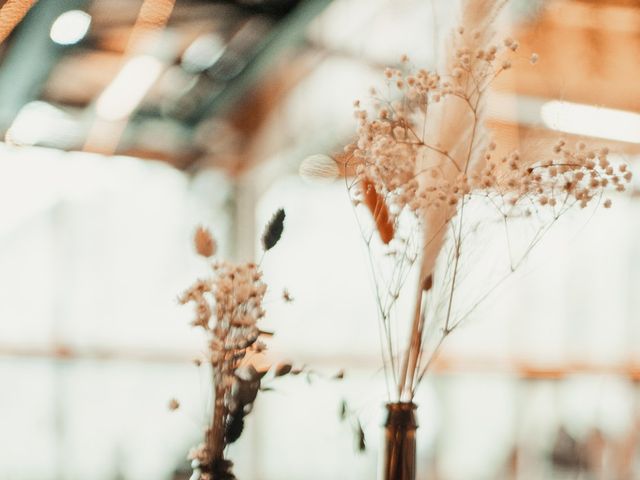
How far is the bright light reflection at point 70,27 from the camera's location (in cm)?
313

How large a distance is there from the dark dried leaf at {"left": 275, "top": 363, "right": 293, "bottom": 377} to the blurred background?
2.65 meters

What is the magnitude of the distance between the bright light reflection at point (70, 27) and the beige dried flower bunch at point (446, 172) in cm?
246

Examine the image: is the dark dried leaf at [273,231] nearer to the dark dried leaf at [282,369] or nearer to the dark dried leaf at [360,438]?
the dark dried leaf at [282,369]

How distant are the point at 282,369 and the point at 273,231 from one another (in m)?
0.20

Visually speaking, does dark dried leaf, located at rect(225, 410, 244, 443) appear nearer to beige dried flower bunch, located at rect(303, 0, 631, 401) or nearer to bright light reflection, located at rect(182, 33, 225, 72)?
beige dried flower bunch, located at rect(303, 0, 631, 401)

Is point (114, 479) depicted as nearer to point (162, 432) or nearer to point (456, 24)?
point (162, 432)

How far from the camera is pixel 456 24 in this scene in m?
1.05

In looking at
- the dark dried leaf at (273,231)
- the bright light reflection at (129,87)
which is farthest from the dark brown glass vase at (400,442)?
the bright light reflection at (129,87)

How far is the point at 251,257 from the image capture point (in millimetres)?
5062

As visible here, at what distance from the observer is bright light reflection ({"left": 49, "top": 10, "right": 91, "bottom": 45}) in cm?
313

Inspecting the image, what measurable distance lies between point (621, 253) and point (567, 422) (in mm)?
985

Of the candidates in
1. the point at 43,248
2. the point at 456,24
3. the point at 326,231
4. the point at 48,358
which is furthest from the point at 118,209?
the point at 456,24

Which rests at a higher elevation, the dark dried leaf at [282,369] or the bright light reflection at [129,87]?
the bright light reflection at [129,87]

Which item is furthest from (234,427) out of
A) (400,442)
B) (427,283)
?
(427,283)
